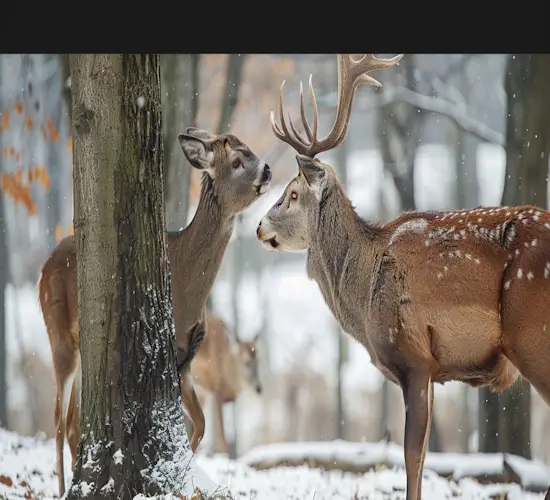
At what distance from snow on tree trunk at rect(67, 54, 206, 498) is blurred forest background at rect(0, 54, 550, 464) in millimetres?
2951

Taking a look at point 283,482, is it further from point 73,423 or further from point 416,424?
point 416,424

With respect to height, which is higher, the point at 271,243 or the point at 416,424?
the point at 271,243

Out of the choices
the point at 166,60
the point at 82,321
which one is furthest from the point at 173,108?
the point at 82,321

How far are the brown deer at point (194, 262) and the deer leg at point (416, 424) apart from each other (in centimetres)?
151

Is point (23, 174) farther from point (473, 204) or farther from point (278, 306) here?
point (473, 204)

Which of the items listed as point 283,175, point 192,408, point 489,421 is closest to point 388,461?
point 489,421

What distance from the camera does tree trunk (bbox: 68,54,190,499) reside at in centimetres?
484

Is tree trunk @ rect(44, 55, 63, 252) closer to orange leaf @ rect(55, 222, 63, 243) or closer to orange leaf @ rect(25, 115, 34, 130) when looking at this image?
orange leaf @ rect(55, 222, 63, 243)

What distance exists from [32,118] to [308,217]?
370 cm

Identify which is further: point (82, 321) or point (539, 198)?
point (539, 198)

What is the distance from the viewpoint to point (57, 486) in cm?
641

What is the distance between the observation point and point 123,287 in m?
4.92

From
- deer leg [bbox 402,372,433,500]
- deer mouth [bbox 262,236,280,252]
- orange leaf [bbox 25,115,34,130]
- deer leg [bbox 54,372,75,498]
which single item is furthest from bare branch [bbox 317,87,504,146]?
deer leg [bbox 54,372,75,498]

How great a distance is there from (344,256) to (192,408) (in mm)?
1464
